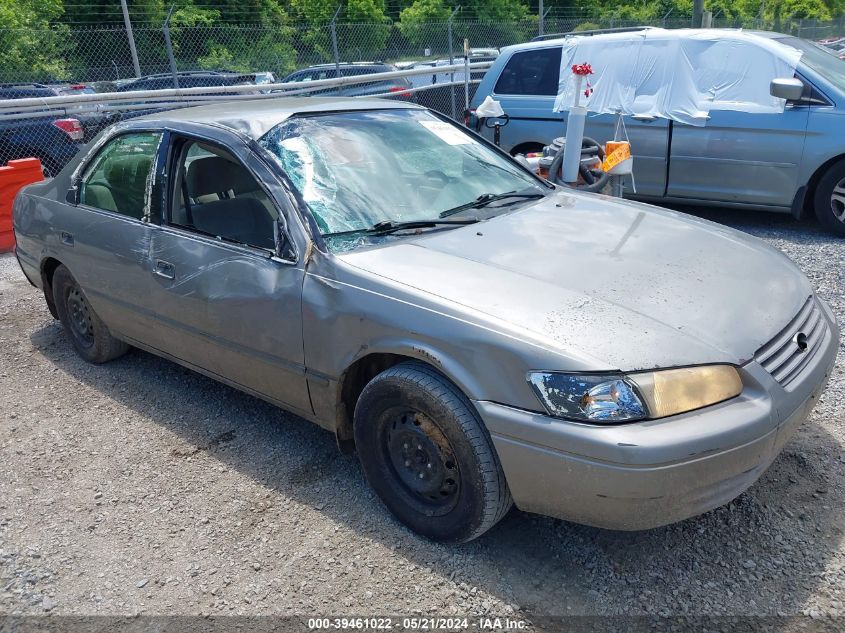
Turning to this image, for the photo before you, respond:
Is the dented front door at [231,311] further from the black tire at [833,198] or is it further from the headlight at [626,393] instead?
the black tire at [833,198]

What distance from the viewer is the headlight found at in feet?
7.84

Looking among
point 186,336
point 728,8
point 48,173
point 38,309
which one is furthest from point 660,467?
point 728,8

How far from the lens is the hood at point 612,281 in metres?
2.53

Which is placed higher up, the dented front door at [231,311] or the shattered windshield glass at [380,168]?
the shattered windshield glass at [380,168]

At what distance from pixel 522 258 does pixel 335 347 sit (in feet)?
2.80

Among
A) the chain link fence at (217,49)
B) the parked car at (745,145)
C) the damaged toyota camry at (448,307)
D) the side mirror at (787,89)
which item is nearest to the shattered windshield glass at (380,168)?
the damaged toyota camry at (448,307)

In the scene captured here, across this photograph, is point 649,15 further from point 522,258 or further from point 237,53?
point 522,258

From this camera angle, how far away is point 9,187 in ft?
25.3

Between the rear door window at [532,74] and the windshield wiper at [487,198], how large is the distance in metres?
4.74

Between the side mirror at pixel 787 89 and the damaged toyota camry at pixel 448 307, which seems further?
the side mirror at pixel 787 89

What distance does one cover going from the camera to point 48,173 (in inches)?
428

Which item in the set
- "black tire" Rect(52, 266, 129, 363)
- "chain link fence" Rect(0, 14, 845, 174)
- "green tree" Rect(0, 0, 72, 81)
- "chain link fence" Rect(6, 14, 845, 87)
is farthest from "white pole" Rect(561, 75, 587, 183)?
"green tree" Rect(0, 0, 72, 81)

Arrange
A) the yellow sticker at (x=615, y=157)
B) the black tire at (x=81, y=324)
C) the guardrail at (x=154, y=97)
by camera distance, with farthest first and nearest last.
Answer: the guardrail at (x=154, y=97) < the yellow sticker at (x=615, y=157) < the black tire at (x=81, y=324)

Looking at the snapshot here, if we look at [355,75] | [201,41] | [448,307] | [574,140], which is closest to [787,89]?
[574,140]
